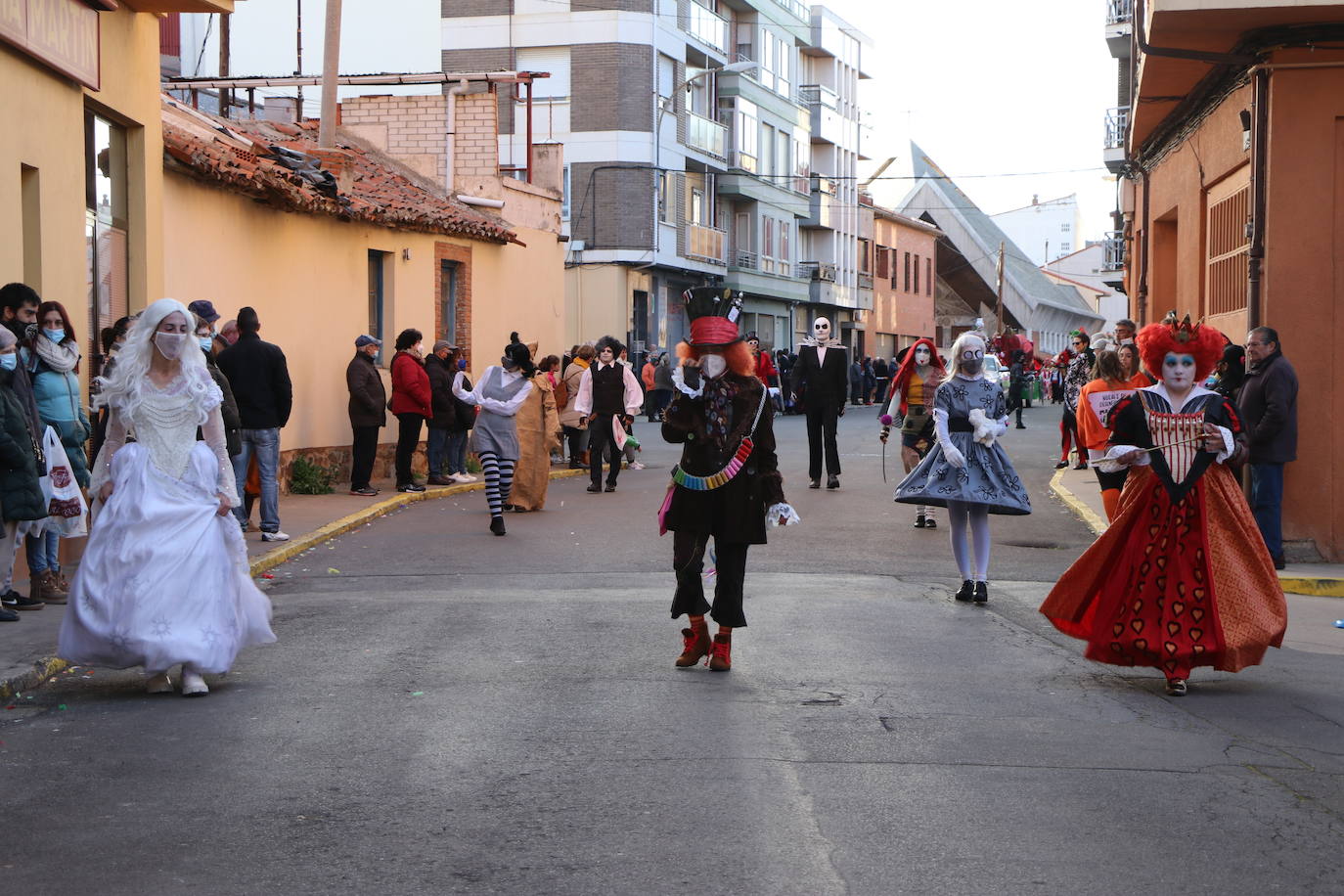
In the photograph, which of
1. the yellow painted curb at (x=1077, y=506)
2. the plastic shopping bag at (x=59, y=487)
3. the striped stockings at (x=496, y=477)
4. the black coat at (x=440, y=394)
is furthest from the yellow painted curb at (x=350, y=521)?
the yellow painted curb at (x=1077, y=506)

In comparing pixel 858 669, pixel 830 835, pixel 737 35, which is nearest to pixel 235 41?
pixel 737 35

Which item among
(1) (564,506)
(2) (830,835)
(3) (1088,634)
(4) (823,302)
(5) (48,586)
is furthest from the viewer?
(4) (823,302)

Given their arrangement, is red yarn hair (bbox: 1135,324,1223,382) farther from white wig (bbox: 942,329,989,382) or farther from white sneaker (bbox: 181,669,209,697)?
white sneaker (bbox: 181,669,209,697)

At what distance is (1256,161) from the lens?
1309cm

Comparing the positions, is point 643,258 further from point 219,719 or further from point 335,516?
point 219,719

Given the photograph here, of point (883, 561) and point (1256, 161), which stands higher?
point (1256, 161)

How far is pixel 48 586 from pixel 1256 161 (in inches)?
376

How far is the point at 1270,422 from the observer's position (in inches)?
479

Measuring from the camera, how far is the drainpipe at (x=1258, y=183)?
42.6ft

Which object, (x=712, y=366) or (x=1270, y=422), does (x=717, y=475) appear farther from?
(x=1270, y=422)

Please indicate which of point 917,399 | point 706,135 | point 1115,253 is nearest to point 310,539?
point 917,399

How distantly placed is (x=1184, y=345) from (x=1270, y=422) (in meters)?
4.33

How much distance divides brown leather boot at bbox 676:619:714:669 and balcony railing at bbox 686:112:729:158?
39563 millimetres

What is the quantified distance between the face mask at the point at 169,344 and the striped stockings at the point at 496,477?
731cm
